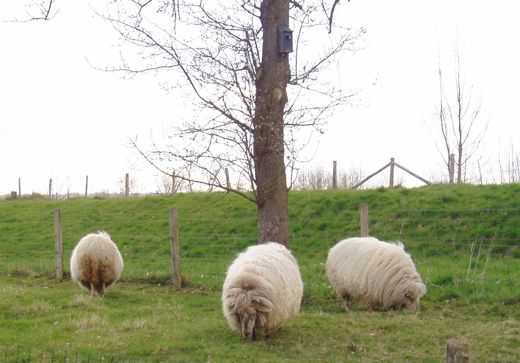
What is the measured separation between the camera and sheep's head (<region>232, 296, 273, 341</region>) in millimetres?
7246

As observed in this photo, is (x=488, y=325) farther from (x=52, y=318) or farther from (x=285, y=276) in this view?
(x=52, y=318)

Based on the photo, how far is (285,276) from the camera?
7.84 metres

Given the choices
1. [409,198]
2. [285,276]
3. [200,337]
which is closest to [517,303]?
[285,276]

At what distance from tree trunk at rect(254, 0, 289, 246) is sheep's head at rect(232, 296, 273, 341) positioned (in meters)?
2.78

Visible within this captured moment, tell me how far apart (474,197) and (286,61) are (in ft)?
27.0

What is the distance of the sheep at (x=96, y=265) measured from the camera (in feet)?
36.8

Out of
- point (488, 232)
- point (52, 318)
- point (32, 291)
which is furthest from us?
point (488, 232)

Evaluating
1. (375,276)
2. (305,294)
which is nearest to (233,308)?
(375,276)

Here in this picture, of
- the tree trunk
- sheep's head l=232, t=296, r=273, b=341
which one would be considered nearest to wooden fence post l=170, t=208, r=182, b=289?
the tree trunk

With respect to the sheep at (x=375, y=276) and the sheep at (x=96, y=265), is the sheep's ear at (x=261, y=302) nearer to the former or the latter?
the sheep at (x=375, y=276)

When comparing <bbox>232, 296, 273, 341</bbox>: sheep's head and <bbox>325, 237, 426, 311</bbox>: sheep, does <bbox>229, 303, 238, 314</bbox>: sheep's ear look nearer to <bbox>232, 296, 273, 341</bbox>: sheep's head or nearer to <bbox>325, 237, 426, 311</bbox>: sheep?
<bbox>232, 296, 273, 341</bbox>: sheep's head

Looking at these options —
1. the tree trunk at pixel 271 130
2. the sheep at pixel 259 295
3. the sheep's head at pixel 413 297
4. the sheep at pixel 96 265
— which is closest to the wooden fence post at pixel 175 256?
the sheep at pixel 96 265

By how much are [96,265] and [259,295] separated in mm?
4836

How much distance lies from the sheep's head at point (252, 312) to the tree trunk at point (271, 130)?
2.78 m
